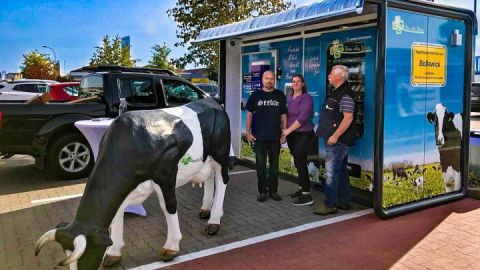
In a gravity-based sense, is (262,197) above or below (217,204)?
below

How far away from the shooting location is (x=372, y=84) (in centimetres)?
592

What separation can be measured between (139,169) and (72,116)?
446 centimetres

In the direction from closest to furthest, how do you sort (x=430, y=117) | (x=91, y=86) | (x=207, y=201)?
1. (x=207, y=201)
2. (x=430, y=117)
3. (x=91, y=86)

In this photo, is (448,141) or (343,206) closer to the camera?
(343,206)

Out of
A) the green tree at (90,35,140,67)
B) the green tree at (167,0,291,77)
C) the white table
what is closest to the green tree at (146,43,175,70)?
the green tree at (90,35,140,67)

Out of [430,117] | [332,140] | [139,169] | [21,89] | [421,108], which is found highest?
[21,89]

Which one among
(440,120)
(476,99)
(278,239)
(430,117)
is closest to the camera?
(278,239)

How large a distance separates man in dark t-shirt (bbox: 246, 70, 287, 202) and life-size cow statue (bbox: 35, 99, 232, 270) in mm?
1327

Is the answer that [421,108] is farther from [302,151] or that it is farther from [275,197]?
[275,197]

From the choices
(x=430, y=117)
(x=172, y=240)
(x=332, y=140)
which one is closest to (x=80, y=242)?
(x=172, y=240)

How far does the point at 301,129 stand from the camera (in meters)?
6.12

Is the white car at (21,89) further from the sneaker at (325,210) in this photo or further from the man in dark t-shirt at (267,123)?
the sneaker at (325,210)

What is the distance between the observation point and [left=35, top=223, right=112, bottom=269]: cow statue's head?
3077 mm

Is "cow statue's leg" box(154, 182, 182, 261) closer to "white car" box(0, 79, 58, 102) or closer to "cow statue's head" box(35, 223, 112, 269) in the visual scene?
"cow statue's head" box(35, 223, 112, 269)
